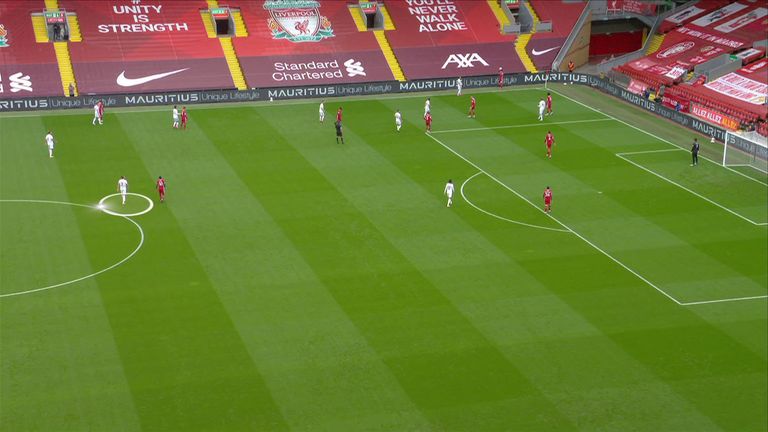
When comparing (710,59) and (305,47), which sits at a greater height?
(305,47)

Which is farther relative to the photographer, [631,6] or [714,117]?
[631,6]

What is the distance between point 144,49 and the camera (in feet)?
246

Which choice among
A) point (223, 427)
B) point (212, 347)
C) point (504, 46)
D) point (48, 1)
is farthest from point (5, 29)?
point (223, 427)

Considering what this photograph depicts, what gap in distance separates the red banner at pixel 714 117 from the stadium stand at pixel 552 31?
1522 centimetres

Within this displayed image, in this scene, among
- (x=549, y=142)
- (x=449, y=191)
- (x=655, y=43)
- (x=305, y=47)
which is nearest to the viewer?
(x=449, y=191)

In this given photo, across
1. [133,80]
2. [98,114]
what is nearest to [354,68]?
[133,80]

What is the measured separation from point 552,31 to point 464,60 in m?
9.51

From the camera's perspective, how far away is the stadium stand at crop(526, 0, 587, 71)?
8269 cm

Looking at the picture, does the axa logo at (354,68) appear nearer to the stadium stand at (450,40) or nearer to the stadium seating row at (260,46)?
the stadium seating row at (260,46)

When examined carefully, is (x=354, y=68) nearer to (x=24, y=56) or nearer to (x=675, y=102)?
(x=675, y=102)

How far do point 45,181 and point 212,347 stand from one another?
21717mm

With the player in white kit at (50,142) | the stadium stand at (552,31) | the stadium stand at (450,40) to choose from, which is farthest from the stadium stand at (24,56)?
the stadium stand at (552,31)

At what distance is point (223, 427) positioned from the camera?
99.6 feet

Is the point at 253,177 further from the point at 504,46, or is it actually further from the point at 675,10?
the point at 675,10
